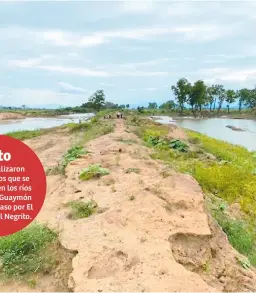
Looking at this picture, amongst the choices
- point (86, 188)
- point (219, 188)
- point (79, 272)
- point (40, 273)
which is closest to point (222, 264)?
point (79, 272)

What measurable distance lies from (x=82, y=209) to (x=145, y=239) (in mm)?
1603

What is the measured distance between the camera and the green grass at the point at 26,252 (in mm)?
4406

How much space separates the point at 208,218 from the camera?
5.80 m

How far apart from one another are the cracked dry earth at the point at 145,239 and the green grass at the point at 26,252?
0.28m

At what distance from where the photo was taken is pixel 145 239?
4715 millimetres

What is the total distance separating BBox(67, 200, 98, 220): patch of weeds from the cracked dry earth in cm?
11

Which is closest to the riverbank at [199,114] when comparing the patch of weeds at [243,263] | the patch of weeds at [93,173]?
the patch of weeds at [93,173]

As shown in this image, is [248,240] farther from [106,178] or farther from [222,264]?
[106,178]

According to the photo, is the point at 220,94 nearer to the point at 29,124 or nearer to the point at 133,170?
the point at 29,124

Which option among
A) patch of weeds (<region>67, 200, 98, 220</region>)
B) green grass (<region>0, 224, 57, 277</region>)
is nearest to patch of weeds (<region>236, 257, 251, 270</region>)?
patch of weeds (<region>67, 200, 98, 220</region>)

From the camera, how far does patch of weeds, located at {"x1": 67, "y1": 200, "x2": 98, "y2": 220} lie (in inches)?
231

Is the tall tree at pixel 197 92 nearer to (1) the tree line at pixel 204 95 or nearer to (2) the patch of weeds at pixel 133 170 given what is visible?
(1) the tree line at pixel 204 95

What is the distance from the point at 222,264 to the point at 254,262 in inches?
57.3

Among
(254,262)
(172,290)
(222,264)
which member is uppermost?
(172,290)
